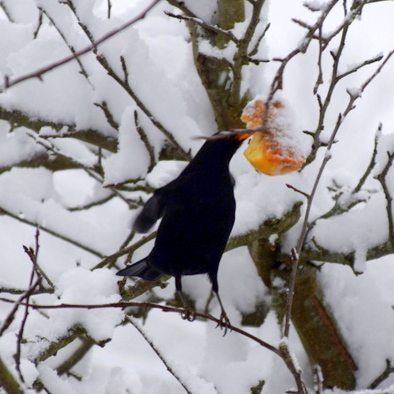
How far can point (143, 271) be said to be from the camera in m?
2.92

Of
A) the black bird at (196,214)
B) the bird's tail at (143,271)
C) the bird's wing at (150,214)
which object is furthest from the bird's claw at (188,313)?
the bird's wing at (150,214)

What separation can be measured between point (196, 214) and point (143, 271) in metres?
0.43

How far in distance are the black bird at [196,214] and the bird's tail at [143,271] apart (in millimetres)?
92

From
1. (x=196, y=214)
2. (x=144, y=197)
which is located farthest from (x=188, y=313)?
(x=144, y=197)

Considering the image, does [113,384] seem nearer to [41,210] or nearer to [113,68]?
[41,210]

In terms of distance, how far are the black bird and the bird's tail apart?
92 millimetres

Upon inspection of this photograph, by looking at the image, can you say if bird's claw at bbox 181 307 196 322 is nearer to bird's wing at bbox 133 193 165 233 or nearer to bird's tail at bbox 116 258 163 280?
bird's tail at bbox 116 258 163 280

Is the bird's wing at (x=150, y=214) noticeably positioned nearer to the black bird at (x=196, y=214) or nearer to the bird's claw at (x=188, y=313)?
the black bird at (x=196, y=214)

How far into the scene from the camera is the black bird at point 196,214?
8.71 feet

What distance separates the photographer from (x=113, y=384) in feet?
12.4

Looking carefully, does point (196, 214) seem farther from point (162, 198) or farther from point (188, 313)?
point (188, 313)

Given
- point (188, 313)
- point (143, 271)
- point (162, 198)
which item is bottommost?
point (188, 313)

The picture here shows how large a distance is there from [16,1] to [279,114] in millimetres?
2828

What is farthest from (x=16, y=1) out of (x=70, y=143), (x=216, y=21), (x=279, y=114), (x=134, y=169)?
(x=279, y=114)
